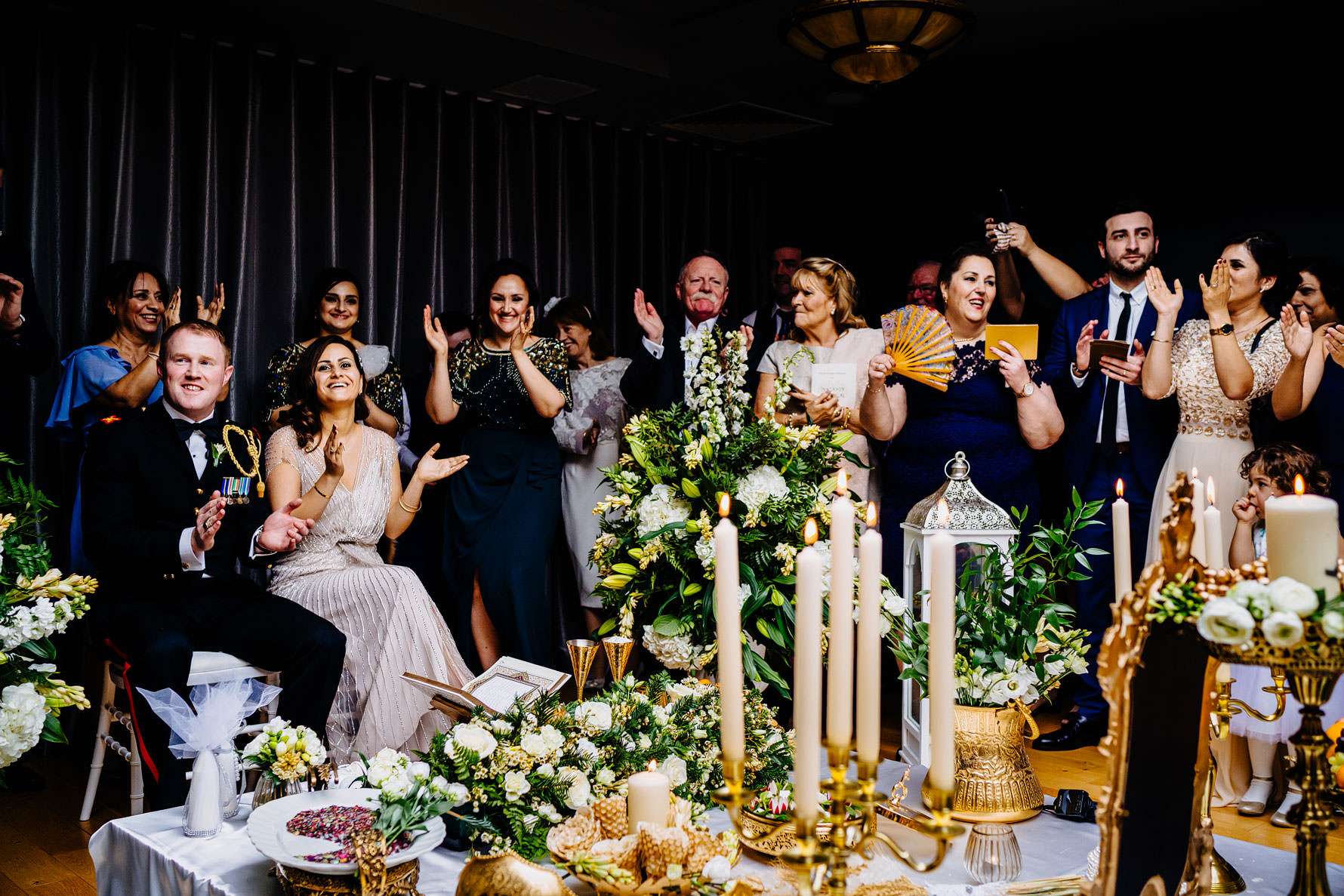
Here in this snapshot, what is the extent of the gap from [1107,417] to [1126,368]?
237 millimetres

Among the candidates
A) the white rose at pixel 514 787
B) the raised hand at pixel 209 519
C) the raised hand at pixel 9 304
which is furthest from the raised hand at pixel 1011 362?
the raised hand at pixel 9 304

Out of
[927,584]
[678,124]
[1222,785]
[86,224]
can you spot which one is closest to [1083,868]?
[927,584]

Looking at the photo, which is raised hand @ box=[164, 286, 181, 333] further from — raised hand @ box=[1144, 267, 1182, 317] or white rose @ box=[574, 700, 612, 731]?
raised hand @ box=[1144, 267, 1182, 317]

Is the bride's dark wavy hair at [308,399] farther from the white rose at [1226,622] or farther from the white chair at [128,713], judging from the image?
the white rose at [1226,622]

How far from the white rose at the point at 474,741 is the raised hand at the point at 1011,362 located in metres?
2.46

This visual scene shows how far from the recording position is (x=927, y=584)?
89.7 inches

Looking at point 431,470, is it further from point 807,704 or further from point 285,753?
point 807,704

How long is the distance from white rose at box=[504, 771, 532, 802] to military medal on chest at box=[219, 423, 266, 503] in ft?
6.15

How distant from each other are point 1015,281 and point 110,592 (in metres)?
4.03

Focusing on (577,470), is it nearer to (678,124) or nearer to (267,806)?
(678,124)

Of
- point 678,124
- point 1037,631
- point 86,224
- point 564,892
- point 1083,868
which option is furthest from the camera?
point 678,124

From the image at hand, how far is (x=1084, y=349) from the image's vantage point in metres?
3.85

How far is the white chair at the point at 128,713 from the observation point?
9.29 feet

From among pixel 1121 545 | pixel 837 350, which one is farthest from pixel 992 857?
pixel 837 350
